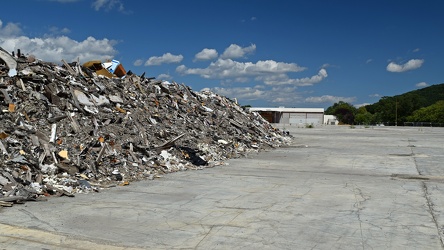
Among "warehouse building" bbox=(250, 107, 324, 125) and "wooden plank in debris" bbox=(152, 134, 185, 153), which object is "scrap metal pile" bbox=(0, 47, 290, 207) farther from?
"warehouse building" bbox=(250, 107, 324, 125)

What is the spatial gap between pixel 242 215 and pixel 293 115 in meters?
78.9

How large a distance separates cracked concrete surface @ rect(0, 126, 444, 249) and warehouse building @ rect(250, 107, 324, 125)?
2700 inches

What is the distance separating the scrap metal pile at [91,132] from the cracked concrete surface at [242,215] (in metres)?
0.98

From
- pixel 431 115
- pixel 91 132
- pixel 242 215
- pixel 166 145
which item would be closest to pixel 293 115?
pixel 431 115

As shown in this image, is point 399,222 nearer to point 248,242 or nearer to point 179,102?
point 248,242

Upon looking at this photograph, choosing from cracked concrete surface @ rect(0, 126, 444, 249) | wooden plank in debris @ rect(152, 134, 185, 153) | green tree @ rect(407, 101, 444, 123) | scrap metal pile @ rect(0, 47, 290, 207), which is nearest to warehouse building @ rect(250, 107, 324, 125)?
green tree @ rect(407, 101, 444, 123)

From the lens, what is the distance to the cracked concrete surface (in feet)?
17.7

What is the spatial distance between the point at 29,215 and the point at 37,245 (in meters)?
1.58

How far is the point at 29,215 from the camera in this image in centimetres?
655

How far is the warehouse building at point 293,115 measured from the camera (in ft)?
262

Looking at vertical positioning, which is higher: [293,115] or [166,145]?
[293,115]

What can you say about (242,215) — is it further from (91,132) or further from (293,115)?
(293,115)

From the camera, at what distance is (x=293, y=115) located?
84188 mm

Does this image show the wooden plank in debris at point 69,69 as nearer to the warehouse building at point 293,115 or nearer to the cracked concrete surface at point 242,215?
the cracked concrete surface at point 242,215
